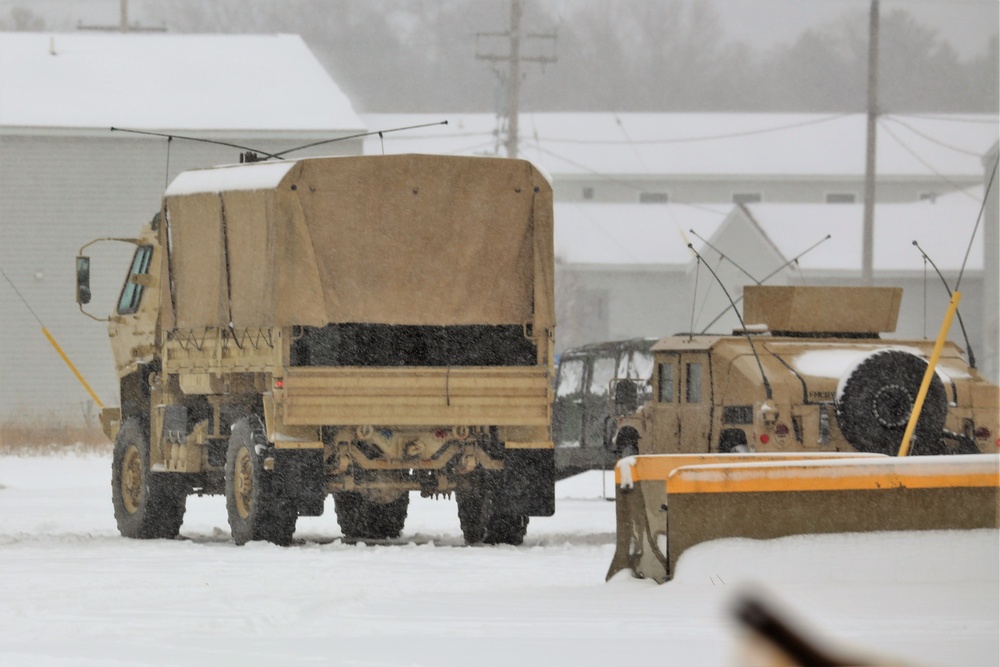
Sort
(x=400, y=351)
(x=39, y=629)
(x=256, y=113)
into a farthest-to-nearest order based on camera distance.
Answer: (x=256, y=113) → (x=400, y=351) → (x=39, y=629)

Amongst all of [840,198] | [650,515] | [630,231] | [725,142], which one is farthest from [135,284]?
[725,142]

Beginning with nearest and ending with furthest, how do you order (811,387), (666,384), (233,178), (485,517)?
(811,387), (485,517), (666,384), (233,178)

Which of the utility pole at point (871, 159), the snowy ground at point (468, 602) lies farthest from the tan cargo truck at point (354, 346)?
the utility pole at point (871, 159)

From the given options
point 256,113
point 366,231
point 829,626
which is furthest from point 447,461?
point 256,113

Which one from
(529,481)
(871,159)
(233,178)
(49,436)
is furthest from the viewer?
(871,159)

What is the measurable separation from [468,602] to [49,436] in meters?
29.3

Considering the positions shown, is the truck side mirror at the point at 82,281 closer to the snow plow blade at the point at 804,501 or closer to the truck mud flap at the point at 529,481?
the truck mud flap at the point at 529,481

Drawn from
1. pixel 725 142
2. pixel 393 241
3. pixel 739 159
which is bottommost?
pixel 393 241

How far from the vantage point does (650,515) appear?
35.4 feet

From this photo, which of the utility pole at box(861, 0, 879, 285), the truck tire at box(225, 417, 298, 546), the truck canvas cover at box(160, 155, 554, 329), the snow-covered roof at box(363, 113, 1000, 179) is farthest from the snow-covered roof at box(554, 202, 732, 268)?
the truck tire at box(225, 417, 298, 546)

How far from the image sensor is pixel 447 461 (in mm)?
15352

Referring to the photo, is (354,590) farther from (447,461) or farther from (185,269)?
(185,269)

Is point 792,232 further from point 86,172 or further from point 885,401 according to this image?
point 885,401

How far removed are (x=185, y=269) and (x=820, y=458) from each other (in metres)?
6.94
